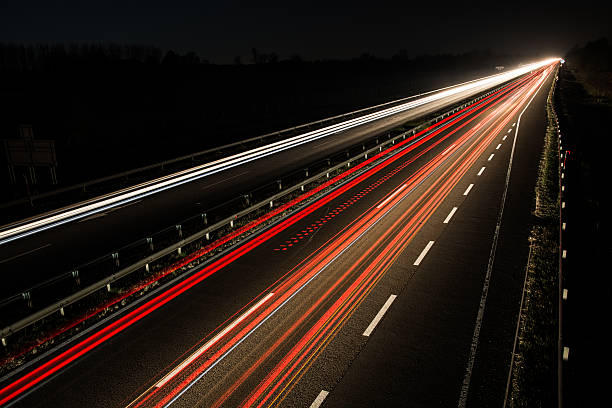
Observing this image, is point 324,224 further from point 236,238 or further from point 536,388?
point 536,388

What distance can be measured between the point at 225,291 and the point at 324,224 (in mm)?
6437

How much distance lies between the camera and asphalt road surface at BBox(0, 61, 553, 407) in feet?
25.8

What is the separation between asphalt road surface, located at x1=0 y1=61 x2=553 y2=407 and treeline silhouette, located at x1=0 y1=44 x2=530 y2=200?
1831 centimetres

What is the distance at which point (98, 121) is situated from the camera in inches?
2109

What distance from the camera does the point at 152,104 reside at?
230 feet

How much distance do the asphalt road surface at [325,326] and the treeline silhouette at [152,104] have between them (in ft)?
60.1

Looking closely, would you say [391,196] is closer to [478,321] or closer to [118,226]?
[478,321]

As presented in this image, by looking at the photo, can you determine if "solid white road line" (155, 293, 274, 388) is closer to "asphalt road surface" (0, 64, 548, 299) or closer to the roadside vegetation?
the roadside vegetation

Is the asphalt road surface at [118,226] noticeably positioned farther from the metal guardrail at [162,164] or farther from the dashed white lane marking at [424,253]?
the dashed white lane marking at [424,253]

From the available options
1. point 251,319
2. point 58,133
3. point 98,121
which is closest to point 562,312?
point 251,319

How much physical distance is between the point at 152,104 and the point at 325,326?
6972 cm

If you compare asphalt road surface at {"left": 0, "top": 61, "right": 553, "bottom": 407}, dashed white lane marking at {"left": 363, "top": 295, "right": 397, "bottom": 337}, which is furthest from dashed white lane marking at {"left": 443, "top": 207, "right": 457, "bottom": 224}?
dashed white lane marking at {"left": 363, "top": 295, "right": 397, "bottom": 337}

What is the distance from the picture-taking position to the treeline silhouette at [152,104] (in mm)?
35344

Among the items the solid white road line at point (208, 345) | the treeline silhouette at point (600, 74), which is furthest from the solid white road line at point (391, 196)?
the treeline silhouette at point (600, 74)
